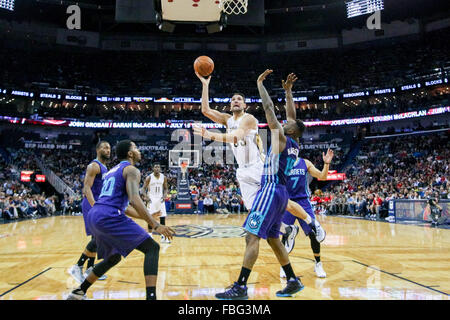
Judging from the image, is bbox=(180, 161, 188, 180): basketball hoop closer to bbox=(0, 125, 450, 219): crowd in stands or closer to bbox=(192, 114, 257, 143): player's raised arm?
bbox=(0, 125, 450, 219): crowd in stands

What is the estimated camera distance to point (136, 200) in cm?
342

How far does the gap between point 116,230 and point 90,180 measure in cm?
189

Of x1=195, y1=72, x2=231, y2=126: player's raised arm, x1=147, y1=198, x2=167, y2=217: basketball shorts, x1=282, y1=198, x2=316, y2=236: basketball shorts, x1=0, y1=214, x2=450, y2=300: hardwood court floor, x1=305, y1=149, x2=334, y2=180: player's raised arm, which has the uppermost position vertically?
x1=195, y1=72, x2=231, y2=126: player's raised arm

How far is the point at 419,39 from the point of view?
3334 centimetres

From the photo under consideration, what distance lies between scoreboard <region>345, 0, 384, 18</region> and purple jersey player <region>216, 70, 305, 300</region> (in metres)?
29.5

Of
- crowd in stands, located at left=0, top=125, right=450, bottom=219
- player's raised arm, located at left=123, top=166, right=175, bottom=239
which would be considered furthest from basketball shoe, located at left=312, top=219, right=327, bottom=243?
crowd in stands, located at left=0, top=125, right=450, bottom=219

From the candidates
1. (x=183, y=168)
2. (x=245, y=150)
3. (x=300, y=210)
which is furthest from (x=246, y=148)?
(x=183, y=168)

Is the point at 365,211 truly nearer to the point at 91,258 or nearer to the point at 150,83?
the point at 91,258

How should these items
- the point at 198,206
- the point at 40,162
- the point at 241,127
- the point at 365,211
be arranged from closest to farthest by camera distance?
the point at 241,127, the point at 365,211, the point at 198,206, the point at 40,162

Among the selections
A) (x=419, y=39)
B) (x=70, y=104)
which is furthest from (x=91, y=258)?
(x=419, y=39)

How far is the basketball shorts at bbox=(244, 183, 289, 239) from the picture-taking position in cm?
386

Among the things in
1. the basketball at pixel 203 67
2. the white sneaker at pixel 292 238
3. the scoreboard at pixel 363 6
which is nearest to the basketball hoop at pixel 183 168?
the scoreboard at pixel 363 6

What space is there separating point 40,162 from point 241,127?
28.5 m

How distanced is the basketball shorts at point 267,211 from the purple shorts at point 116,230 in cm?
120
